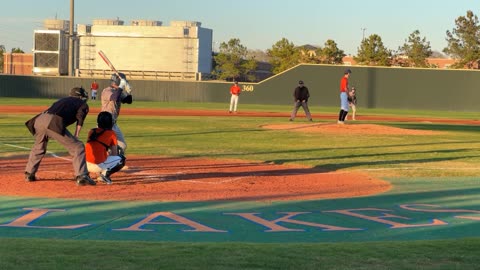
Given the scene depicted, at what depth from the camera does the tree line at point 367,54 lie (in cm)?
7925

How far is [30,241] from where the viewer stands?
6867 mm

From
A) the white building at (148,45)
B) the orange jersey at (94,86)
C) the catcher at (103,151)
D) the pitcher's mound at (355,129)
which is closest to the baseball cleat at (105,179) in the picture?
the catcher at (103,151)

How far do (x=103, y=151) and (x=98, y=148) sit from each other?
0.32 ft

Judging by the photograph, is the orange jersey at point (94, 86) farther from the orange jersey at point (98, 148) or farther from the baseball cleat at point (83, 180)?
the baseball cleat at point (83, 180)

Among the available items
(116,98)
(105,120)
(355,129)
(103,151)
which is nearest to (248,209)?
(103,151)

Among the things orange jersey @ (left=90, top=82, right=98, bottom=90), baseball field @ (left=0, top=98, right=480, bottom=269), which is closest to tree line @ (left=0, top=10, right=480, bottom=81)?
orange jersey @ (left=90, top=82, right=98, bottom=90)

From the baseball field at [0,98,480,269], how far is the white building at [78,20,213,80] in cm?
7937

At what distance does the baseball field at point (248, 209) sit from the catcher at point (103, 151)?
0.33 meters

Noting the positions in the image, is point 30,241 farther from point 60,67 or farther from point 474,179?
point 60,67

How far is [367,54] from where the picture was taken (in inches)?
3211

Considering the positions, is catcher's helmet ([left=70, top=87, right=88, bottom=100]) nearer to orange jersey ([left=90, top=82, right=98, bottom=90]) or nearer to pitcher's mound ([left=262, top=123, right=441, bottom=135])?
pitcher's mound ([left=262, top=123, right=441, bottom=135])

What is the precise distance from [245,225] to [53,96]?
166 ft

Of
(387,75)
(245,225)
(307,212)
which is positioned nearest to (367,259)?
(245,225)

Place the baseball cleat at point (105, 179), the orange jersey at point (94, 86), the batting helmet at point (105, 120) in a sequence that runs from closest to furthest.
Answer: the baseball cleat at point (105, 179), the batting helmet at point (105, 120), the orange jersey at point (94, 86)
